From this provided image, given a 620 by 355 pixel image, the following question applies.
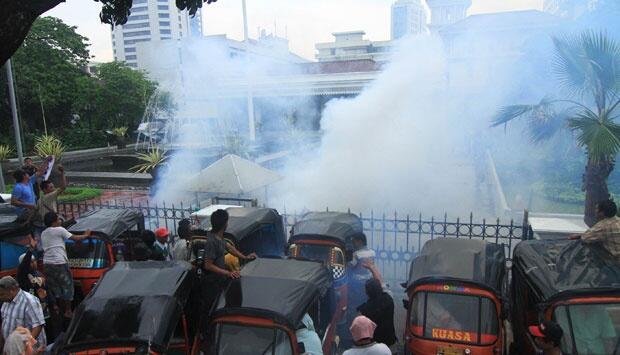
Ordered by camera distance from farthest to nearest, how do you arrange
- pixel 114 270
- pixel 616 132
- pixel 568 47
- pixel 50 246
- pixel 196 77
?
1. pixel 196 77
2. pixel 568 47
3. pixel 616 132
4. pixel 50 246
5. pixel 114 270

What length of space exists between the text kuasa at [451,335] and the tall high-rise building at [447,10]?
31263 millimetres

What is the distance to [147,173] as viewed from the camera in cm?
1842

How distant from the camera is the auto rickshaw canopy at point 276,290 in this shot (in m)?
4.09

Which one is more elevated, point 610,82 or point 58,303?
point 610,82

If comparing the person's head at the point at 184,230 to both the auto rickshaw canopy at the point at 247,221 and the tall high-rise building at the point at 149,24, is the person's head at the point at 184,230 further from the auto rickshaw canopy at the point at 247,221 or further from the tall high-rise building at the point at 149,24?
the tall high-rise building at the point at 149,24

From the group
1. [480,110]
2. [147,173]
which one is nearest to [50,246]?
[147,173]

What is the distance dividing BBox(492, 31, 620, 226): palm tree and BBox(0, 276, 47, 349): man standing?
7.42m

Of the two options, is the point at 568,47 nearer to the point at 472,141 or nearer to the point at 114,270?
the point at 114,270

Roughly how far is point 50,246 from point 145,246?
3.60ft

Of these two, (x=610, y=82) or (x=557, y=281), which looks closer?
(x=557, y=281)

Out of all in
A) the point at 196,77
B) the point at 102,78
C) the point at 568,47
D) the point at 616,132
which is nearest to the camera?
the point at 616,132

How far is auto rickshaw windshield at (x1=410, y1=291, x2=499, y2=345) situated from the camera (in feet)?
15.2

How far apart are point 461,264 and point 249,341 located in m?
2.39

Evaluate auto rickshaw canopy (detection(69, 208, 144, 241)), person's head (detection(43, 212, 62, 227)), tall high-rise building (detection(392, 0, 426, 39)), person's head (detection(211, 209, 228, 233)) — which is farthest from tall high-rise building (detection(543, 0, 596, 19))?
tall high-rise building (detection(392, 0, 426, 39))
